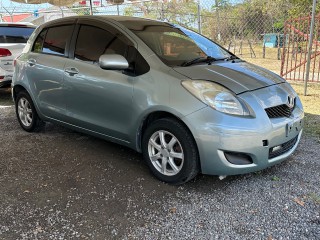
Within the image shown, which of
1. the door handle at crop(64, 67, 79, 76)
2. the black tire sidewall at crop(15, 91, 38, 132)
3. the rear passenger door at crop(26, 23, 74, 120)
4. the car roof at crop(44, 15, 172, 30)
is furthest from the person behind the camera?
the black tire sidewall at crop(15, 91, 38, 132)

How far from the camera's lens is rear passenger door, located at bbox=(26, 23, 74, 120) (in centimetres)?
449

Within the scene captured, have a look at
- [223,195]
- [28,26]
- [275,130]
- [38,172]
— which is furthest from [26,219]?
[28,26]

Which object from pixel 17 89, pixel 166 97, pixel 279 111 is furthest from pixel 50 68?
pixel 279 111

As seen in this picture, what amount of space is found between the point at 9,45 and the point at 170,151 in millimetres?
5520

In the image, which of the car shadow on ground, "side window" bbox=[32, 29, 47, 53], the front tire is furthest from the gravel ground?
the car shadow on ground

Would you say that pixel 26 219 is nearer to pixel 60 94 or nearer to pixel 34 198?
pixel 34 198

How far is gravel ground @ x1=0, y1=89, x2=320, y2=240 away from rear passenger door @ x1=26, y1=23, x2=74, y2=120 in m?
0.68

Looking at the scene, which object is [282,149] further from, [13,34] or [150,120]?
[13,34]

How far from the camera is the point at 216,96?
3.22 meters

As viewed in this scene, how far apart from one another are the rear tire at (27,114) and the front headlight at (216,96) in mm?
2797

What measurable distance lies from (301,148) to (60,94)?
10.3 ft

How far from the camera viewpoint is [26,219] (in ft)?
9.78

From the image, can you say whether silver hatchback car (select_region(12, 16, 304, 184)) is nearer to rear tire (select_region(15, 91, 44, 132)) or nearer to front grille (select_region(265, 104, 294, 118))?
front grille (select_region(265, 104, 294, 118))

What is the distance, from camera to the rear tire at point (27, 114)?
17.0 ft
